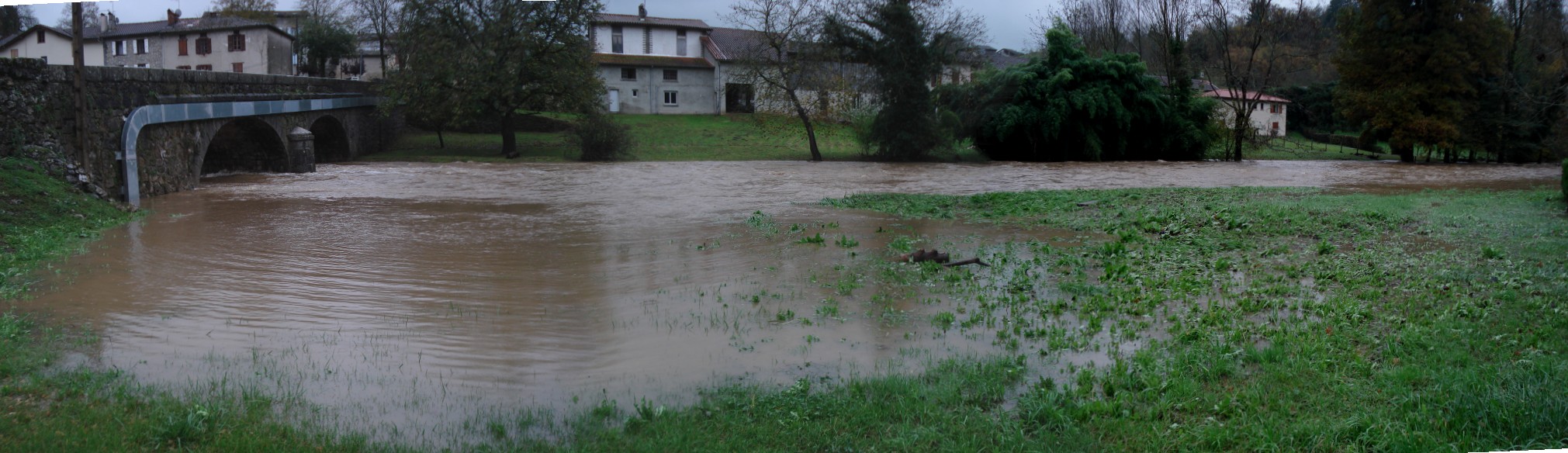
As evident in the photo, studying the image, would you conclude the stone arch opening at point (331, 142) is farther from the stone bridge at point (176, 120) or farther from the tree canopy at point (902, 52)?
the tree canopy at point (902, 52)

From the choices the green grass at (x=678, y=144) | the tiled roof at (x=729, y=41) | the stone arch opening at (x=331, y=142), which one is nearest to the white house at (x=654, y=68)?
the tiled roof at (x=729, y=41)

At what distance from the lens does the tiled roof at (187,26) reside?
165 ft

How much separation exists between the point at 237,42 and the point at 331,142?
1836cm

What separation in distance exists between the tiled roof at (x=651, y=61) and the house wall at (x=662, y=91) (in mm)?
261

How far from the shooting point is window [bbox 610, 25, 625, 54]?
53844 mm

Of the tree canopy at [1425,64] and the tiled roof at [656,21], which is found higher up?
the tiled roof at [656,21]

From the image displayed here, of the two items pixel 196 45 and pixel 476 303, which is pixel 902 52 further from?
pixel 196 45

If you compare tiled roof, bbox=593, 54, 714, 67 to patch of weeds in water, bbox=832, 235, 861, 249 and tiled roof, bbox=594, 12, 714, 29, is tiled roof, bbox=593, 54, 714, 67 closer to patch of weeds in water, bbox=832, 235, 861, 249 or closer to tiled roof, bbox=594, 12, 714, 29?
tiled roof, bbox=594, 12, 714, 29

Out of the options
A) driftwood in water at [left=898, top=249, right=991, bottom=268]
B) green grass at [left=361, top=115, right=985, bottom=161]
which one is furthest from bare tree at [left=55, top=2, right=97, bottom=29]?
green grass at [left=361, top=115, right=985, bottom=161]

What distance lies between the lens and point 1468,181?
27.5 meters

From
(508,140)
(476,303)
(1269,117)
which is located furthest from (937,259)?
(1269,117)

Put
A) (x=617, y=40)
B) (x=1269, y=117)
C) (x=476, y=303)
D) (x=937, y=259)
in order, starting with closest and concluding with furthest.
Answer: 1. (x=476, y=303)
2. (x=937, y=259)
3. (x=617, y=40)
4. (x=1269, y=117)

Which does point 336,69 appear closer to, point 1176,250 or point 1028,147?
point 1028,147

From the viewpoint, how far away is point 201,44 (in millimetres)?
51438
